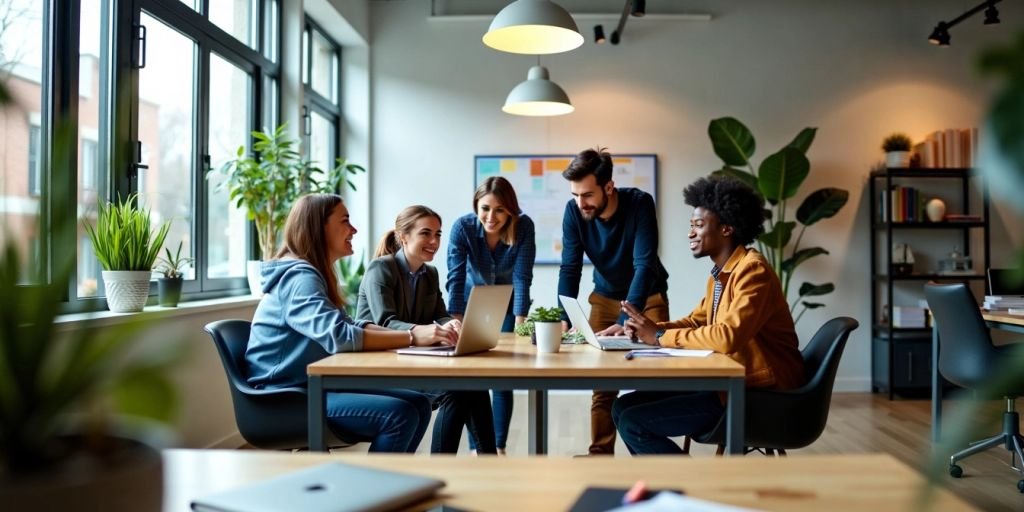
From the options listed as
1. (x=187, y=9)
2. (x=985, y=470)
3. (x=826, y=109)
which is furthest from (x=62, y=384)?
Answer: (x=826, y=109)

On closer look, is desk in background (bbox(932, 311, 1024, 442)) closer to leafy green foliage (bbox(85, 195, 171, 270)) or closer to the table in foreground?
the table in foreground

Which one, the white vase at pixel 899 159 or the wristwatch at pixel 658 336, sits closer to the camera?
the wristwatch at pixel 658 336

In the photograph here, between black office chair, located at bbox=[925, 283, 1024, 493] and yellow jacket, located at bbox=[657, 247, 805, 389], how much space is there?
1361mm

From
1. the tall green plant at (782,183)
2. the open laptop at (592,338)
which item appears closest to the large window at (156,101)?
the open laptop at (592,338)

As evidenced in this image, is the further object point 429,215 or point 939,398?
point 939,398

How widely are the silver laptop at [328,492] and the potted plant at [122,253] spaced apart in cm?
227

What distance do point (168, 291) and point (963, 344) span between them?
11.5 ft

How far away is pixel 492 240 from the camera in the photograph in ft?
11.4

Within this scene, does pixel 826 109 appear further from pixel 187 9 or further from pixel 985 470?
pixel 187 9

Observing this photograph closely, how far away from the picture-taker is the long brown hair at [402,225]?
9.78 feet

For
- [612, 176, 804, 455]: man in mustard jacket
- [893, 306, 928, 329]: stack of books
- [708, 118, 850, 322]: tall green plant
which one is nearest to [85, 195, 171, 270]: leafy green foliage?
[612, 176, 804, 455]: man in mustard jacket

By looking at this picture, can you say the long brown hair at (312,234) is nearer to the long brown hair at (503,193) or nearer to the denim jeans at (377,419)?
the denim jeans at (377,419)

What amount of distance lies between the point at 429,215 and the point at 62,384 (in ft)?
7.84

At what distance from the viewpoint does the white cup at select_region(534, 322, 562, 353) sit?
2.43 metres
